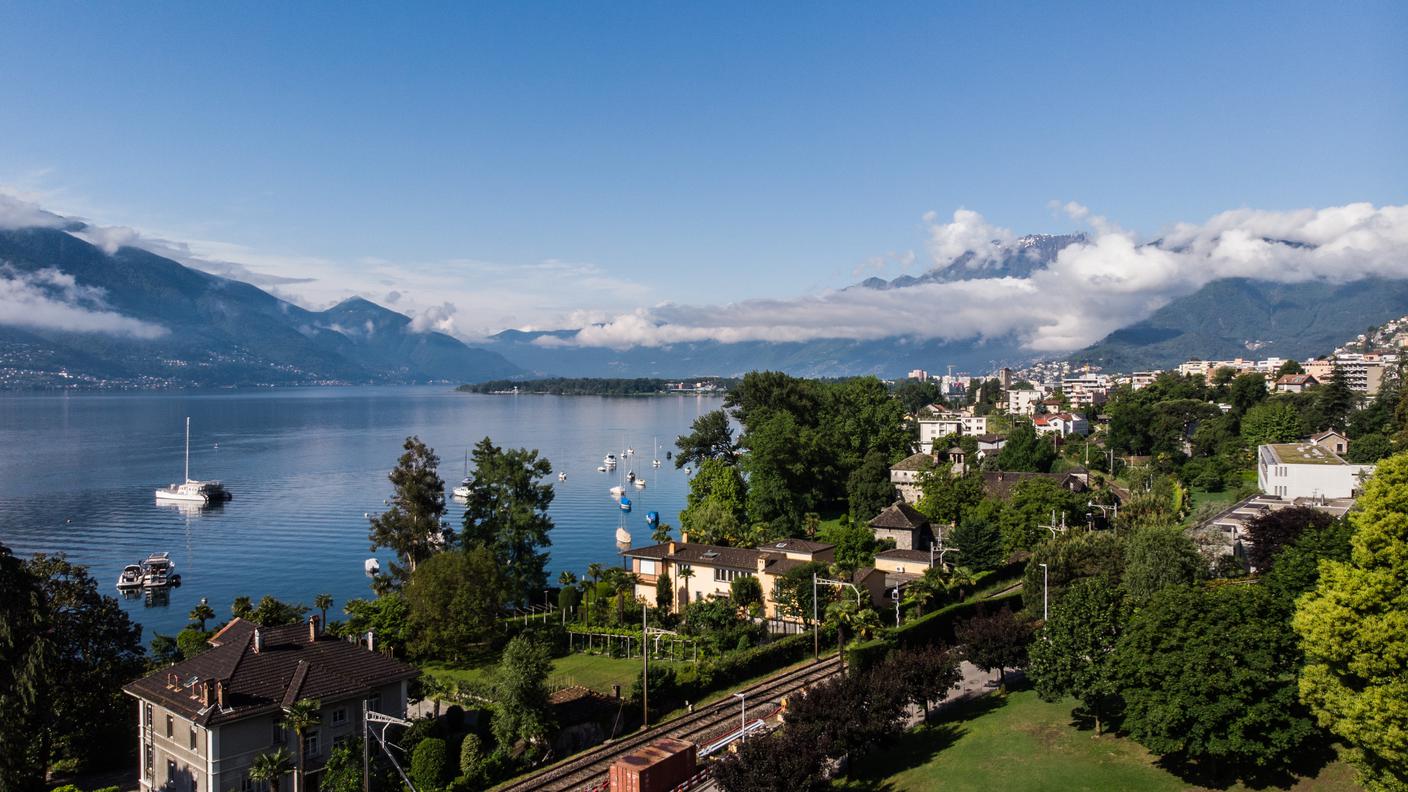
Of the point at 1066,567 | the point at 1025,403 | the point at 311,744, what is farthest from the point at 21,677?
the point at 1025,403

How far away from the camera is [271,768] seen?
80.8ft

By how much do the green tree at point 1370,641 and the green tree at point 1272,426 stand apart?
2754 inches

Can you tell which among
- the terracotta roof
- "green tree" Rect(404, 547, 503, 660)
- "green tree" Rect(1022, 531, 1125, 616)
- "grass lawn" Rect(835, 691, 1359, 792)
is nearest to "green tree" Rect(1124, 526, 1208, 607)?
"green tree" Rect(1022, 531, 1125, 616)

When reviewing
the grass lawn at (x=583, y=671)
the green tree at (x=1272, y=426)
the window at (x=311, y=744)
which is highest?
the green tree at (x=1272, y=426)

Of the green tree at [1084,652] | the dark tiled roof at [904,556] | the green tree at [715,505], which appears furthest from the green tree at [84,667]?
the dark tiled roof at [904,556]

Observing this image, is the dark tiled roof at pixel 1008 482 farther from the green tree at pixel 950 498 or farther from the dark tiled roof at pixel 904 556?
the dark tiled roof at pixel 904 556

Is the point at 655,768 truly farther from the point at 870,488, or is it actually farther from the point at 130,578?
the point at 130,578

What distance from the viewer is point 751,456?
7262 centimetres

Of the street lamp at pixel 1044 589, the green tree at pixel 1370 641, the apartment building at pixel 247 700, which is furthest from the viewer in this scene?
the street lamp at pixel 1044 589

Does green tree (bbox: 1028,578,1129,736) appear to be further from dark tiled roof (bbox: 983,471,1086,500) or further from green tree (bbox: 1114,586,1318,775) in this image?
dark tiled roof (bbox: 983,471,1086,500)

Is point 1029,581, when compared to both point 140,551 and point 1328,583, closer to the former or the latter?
point 1328,583

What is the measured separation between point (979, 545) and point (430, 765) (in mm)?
33519

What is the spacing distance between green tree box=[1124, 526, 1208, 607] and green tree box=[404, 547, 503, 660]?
28061 mm

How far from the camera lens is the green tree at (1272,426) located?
270 feet
